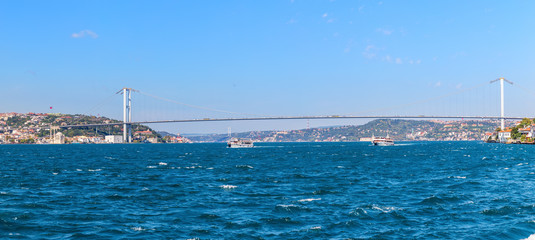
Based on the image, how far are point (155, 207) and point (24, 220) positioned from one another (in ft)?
17.4

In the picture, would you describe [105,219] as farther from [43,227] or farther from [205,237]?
[205,237]

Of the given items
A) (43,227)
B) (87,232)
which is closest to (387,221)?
(87,232)

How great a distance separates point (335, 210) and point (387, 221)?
9.58 feet

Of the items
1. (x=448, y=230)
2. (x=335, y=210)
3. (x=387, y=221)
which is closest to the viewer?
(x=448, y=230)

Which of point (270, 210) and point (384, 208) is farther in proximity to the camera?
point (384, 208)

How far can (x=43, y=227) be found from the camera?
52.4ft

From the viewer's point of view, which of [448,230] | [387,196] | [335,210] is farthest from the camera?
[387,196]

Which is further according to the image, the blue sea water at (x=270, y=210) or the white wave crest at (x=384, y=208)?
the white wave crest at (x=384, y=208)

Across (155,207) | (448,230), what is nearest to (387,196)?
(448,230)

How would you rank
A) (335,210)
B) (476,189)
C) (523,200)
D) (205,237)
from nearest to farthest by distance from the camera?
(205,237), (335,210), (523,200), (476,189)

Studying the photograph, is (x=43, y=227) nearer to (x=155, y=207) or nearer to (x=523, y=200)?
(x=155, y=207)

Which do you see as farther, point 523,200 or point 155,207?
point 523,200

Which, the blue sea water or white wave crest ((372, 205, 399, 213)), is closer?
the blue sea water

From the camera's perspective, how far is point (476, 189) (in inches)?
1035
